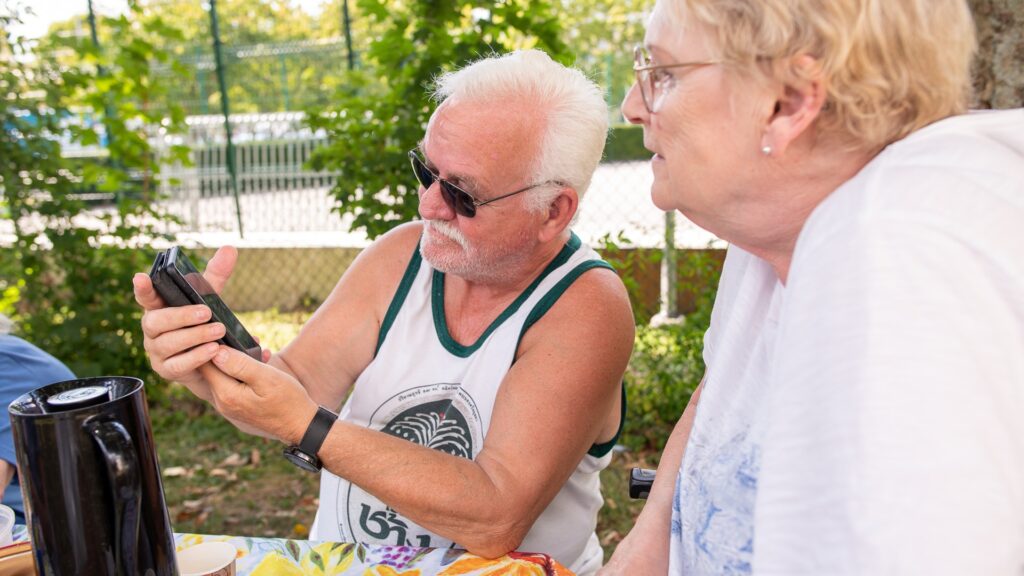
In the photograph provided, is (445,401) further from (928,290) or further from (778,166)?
(928,290)

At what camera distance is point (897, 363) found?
830mm

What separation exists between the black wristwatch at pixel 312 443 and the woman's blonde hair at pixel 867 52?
3.18 feet

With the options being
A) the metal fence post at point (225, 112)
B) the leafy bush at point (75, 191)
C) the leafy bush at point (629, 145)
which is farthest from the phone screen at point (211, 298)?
the leafy bush at point (629, 145)

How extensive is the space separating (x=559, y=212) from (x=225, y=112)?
5.33m

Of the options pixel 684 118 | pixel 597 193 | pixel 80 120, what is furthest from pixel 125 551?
pixel 597 193

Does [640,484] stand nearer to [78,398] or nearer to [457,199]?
[457,199]

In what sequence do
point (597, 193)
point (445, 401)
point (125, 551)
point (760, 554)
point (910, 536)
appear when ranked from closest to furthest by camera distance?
point (910, 536) → point (760, 554) → point (125, 551) → point (445, 401) → point (597, 193)

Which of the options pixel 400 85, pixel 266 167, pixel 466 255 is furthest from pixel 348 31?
pixel 466 255

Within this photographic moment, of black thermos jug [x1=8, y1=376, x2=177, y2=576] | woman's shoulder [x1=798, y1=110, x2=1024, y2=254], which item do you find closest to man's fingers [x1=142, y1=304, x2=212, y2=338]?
black thermos jug [x1=8, y1=376, x2=177, y2=576]

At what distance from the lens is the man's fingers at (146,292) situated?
1.49 metres

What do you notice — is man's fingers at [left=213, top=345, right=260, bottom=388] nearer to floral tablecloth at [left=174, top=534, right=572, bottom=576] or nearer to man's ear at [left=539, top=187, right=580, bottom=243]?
floral tablecloth at [left=174, top=534, right=572, bottom=576]

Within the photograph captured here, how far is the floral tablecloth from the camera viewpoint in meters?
1.39

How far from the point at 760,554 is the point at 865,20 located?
606 millimetres

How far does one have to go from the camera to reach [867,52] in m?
0.99
